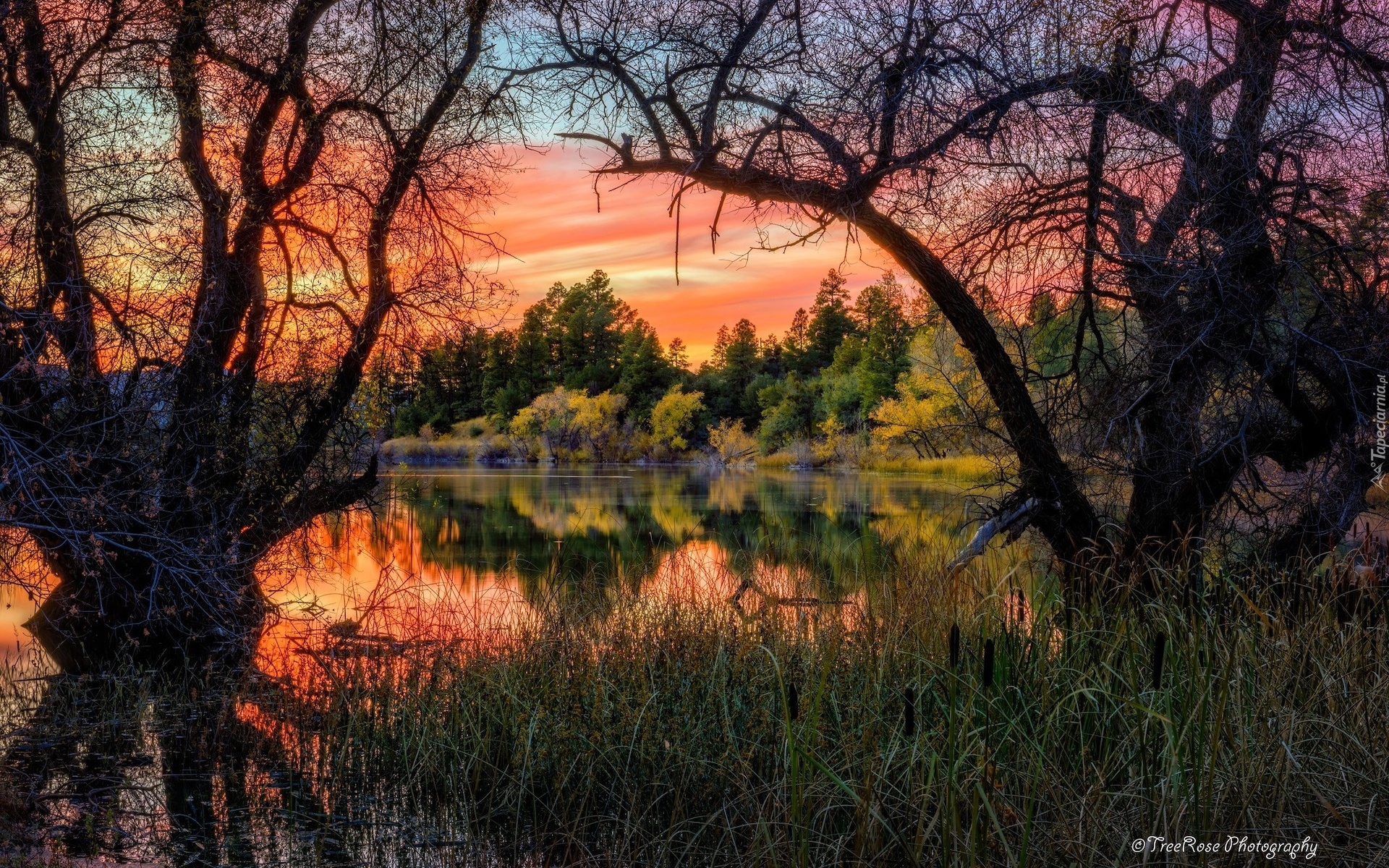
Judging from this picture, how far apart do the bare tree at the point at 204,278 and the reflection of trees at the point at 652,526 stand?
181 centimetres

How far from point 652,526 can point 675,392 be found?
1479 inches

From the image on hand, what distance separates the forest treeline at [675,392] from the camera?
157 feet

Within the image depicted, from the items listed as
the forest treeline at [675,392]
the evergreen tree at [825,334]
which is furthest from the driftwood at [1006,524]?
the evergreen tree at [825,334]

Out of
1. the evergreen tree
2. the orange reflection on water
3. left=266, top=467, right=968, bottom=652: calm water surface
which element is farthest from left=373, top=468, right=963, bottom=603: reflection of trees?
the evergreen tree

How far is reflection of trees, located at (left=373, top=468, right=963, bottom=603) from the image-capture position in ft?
29.1

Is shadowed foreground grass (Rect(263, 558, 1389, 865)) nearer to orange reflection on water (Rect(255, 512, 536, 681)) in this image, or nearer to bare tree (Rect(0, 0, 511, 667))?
orange reflection on water (Rect(255, 512, 536, 681))

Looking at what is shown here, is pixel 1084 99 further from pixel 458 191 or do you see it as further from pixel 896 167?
pixel 458 191

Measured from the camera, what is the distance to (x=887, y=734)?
14.4 ft

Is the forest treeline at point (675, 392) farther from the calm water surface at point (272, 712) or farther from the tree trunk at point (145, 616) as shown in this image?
the tree trunk at point (145, 616)

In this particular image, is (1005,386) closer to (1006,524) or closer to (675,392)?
(1006,524)

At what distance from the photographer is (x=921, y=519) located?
754 inches

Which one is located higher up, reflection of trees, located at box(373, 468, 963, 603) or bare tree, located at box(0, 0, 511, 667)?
bare tree, located at box(0, 0, 511, 667)

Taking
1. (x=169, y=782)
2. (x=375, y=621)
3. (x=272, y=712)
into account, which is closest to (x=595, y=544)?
(x=375, y=621)

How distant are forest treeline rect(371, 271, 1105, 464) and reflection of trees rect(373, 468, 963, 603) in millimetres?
9257
